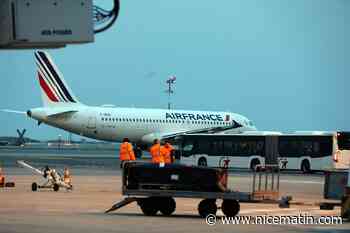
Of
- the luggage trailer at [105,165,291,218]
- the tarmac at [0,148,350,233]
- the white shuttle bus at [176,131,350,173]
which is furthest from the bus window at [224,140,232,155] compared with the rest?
the luggage trailer at [105,165,291,218]

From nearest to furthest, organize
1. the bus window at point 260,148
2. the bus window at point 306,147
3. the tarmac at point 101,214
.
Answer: the tarmac at point 101,214 → the bus window at point 306,147 → the bus window at point 260,148

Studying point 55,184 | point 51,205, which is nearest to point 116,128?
point 55,184

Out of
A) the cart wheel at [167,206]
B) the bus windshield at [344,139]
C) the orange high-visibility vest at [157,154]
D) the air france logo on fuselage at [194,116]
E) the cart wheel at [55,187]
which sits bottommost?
the cart wheel at [55,187]

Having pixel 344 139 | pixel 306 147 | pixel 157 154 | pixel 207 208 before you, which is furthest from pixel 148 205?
pixel 306 147

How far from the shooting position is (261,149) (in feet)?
216

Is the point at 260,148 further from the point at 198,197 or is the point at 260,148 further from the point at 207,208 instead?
the point at 198,197

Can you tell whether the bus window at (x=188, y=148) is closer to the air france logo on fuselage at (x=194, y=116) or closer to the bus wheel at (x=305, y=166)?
the bus wheel at (x=305, y=166)

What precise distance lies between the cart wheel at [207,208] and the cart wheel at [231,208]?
0.79 feet

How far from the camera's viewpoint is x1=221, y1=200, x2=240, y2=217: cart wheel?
23.1 meters

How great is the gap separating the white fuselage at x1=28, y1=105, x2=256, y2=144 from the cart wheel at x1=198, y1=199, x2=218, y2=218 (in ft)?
215

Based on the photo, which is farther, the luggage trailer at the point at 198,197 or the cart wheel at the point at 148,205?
the cart wheel at the point at 148,205

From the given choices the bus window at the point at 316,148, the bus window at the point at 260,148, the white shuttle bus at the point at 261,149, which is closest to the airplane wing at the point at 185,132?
the white shuttle bus at the point at 261,149

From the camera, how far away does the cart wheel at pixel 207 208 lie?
910 inches

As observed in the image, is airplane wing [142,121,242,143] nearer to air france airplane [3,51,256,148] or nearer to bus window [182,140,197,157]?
air france airplane [3,51,256,148]
